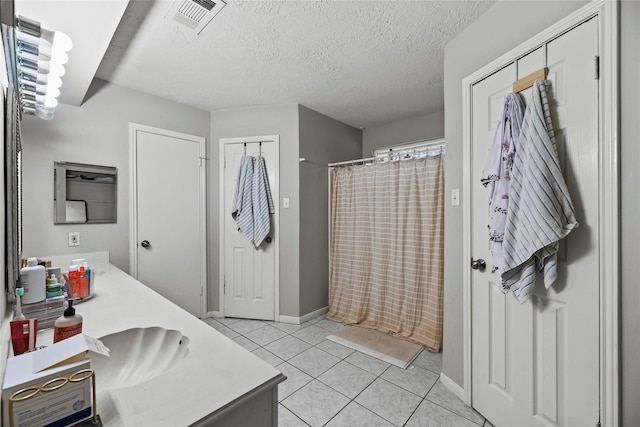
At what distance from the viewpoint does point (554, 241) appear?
112 centimetres

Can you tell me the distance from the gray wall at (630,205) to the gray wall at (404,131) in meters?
2.17

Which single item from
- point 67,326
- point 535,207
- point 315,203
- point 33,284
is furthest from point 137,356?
point 315,203

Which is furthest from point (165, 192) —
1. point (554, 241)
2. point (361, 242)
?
point (554, 241)

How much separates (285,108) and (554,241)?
2541 mm

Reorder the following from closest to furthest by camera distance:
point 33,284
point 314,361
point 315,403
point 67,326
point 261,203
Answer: point 67,326, point 33,284, point 315,403, point 314,361, point 261,203

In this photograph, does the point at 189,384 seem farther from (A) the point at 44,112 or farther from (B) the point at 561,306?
(A) the point at 44,112

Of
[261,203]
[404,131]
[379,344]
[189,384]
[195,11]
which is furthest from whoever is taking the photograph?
[404,131]

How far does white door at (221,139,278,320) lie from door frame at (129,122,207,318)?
0.20m

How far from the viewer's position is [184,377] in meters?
0.74

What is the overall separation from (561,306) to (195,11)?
2.35 meters

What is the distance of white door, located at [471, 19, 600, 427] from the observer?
1.10 m

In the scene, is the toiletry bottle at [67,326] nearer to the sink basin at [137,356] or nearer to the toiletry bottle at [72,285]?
the sink basin at [137,356]

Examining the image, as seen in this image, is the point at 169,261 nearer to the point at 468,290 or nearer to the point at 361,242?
the point at 361,242

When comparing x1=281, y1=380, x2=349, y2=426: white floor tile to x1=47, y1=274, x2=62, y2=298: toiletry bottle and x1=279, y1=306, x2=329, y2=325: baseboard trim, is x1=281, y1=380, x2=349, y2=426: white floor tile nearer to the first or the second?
x1=279, y1=306, x2=329, y2=325: baseboard trim
